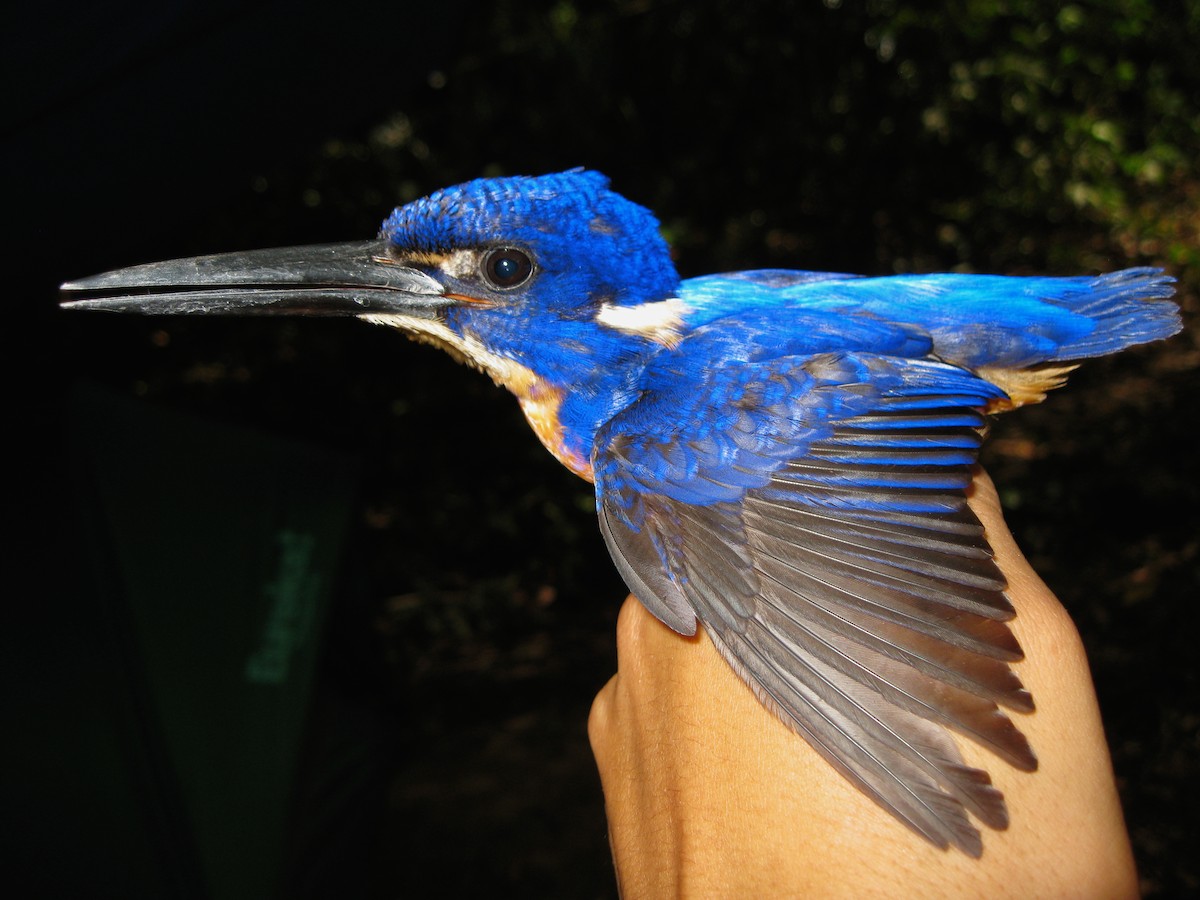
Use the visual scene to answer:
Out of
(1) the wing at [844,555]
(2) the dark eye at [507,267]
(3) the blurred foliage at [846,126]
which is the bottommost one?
(1) the wing at [844,555]

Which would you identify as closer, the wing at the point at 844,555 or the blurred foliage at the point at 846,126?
the wing at the point at 844,555

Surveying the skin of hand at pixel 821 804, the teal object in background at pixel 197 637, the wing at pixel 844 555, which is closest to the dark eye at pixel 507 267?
the wing at pixel 844 555

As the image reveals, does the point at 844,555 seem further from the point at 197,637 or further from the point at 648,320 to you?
the point at 197,637

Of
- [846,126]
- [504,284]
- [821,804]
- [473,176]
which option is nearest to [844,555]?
[821,804]

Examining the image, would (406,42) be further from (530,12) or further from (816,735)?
(816,735)

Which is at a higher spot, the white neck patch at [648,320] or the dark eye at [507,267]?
the dark eye at [507,267]

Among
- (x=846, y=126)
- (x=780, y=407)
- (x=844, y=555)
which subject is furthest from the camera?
(x=846, y=126)

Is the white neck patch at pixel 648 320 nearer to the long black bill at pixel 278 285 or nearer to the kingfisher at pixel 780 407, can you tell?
the kingfisher at pixel 780 407
